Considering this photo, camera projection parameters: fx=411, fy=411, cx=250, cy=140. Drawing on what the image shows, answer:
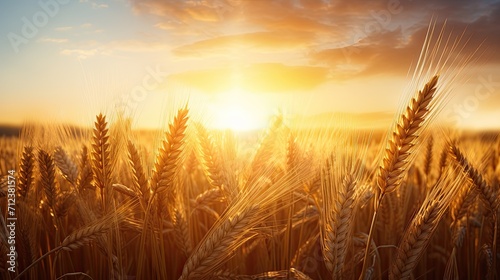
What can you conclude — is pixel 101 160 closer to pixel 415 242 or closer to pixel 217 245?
pixel 217 245

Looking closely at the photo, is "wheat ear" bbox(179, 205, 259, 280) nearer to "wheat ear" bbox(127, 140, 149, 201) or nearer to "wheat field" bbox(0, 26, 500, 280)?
"wheat field" bbox(0, 26, 500, 280)

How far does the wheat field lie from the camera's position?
1626mm

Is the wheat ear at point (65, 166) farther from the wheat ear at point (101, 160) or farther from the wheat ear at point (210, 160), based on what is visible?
the wheat ear at point (210, 160)

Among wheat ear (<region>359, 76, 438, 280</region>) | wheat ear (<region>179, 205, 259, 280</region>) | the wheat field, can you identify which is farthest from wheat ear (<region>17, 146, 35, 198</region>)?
wheat ear (<region>359, 76, 438, 280</region>)

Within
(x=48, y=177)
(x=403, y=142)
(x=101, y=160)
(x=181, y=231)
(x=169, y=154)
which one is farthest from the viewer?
(x=48, y=177)

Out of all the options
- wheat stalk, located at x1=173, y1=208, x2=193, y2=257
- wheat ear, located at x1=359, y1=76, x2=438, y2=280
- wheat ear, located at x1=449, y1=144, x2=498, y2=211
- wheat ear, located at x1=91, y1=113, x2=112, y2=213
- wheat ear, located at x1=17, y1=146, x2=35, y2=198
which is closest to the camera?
wheat ear, located at x1=359, y1=76, x2=438, y2=280

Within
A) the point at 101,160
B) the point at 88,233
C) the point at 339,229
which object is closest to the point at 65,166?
the point at 101,160

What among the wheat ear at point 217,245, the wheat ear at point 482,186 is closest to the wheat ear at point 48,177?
the wheat ear at point 217,245

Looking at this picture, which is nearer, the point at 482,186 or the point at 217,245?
the point at 217,245

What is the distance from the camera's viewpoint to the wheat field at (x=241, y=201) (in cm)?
163

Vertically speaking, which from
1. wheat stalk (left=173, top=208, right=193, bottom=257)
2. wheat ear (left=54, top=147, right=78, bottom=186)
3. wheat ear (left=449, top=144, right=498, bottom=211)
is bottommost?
wheat stalk (left=173, top=208, right=193, bottom=257)

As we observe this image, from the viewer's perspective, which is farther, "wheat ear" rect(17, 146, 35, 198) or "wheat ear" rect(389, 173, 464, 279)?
"wheat ear" rect(17, 146, 35, 198)

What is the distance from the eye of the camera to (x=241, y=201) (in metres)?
1.75

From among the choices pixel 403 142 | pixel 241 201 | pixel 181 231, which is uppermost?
pixel 403 142
